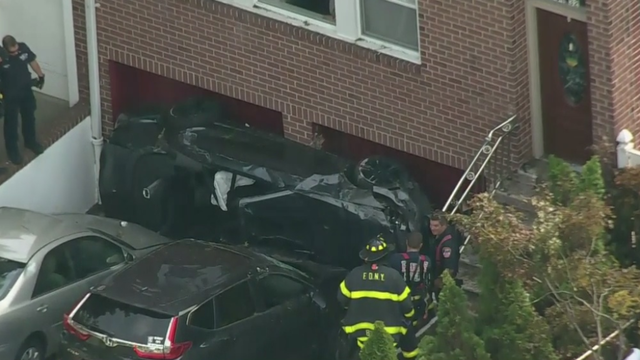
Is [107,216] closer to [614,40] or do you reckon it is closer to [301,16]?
[301,16]

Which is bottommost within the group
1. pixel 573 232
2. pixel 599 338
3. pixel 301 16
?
Result: pixel 599 338

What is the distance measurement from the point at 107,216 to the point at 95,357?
4666 millimetres

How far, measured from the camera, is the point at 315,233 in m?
17.8

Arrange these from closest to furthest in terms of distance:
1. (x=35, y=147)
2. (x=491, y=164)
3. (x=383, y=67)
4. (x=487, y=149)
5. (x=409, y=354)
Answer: (x=409, y=354)
(x=487, y=149)
(x=491, y=164)
(x=383, y=67)
(x=35, y=147)

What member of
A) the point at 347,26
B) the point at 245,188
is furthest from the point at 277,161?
the point at 347,26

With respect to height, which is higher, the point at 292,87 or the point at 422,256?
the point at 292,87

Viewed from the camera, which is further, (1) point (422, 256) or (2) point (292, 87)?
(2) point (292, 87)

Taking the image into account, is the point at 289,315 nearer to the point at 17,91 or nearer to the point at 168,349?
the point at 168,349

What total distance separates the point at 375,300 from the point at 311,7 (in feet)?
16.1

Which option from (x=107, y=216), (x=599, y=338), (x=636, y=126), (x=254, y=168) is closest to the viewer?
(x=599, y=338)

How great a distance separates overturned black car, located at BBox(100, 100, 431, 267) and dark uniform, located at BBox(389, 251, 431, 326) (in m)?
1.10

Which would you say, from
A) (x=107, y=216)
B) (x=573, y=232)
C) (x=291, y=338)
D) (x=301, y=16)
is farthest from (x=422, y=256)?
(x=107, y=216)

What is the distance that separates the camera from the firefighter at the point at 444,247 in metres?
16.3

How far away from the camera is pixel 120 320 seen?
15391mm
